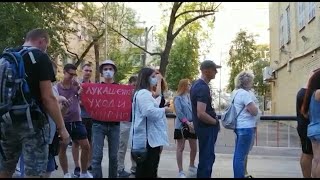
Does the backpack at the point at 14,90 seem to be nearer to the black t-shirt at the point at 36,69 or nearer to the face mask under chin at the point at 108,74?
the black t-shirt at the point at 36,69

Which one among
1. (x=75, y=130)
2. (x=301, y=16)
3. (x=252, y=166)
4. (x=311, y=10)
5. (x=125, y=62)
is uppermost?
(x=125, y=62)

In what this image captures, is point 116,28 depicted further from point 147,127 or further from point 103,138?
point 147,127

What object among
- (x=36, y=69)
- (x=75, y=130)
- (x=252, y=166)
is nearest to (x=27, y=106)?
(x=36, y=69)

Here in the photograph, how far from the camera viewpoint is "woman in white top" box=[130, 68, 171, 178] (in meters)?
5.12

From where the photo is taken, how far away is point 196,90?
6.02 metres

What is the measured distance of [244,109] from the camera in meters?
6.50

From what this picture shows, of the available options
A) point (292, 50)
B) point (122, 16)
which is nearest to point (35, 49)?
point (292, 50)

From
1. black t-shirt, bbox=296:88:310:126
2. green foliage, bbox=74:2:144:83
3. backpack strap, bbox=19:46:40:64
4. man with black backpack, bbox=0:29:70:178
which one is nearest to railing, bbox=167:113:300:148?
black t-shirt, bbox=296:88:310:126

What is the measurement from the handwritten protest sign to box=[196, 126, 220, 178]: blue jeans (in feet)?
3.76

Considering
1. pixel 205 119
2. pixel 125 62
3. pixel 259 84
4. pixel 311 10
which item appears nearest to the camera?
pixel 205 119

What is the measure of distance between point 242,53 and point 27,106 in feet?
171

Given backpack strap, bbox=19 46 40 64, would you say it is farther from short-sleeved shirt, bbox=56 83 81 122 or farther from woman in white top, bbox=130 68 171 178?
short-sleeved shirt, bbox=56 83 81 122

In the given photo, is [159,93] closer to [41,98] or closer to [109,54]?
[41,98]

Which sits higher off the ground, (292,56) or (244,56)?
(244,56)
